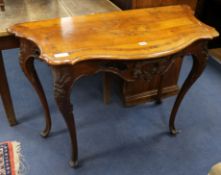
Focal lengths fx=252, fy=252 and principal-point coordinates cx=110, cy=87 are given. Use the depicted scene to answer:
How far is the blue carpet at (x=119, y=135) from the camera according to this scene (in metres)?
1.39

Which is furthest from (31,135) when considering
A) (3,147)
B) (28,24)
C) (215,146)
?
(215,146)

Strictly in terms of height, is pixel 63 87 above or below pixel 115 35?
below

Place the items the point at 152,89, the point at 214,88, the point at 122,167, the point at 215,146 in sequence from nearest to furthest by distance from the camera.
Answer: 1. the point at 122,167
2. the point at 215,146
3. the point at 152,89
4. the point at 214,88

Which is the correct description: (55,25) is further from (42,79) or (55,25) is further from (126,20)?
(42,79)

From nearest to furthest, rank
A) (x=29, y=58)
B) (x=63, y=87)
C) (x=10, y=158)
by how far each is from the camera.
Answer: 1. (x=63, y=87)
2. (x=29, y=58)
3. (x=10, y=158)

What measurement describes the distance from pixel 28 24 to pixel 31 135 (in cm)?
72

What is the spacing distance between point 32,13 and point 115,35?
0.51 m

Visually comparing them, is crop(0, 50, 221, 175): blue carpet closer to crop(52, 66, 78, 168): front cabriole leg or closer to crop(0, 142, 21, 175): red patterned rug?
crop(0, 142, 21, 175): red patterned rug

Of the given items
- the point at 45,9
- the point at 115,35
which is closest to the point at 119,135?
the point at 115,35

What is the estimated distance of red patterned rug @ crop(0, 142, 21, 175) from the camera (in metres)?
1.34

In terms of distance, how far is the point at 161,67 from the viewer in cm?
108

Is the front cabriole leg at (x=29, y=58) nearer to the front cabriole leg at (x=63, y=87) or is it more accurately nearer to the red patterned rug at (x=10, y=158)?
the front cabriole leg at (x=63, y=87)

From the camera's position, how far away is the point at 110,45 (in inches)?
39.0

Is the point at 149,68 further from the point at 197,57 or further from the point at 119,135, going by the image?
the point at 119,135
